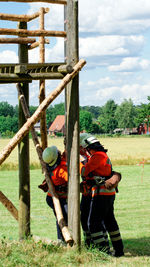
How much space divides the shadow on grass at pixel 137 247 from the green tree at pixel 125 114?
10847cm

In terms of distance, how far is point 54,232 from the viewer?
36.7 ft

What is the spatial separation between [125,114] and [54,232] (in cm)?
10755

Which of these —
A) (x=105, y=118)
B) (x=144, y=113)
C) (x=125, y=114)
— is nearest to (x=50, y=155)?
(x=144, y=113)

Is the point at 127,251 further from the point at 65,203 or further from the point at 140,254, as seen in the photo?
the point at 65,203

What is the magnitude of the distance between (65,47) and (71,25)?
43cm

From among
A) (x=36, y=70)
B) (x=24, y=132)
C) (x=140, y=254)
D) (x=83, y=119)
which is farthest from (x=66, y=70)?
(x=83, y=119)

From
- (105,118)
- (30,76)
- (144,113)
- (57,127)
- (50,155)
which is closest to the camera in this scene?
(30,76)

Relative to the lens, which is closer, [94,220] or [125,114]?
[94,220]

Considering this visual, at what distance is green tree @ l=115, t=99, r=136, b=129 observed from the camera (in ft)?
388

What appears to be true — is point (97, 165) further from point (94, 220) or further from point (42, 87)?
point (42, 87)

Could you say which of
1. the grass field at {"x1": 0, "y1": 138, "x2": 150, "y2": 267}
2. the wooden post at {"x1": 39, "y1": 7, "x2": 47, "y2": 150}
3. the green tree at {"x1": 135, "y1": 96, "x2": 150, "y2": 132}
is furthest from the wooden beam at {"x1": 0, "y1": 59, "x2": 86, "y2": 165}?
the green tree at {"x1": 135, "y1": 96, "x2": 150, "y2": 132}

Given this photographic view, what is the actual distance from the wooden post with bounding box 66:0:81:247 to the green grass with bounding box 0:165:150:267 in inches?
15.7

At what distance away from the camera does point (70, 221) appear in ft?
24.9

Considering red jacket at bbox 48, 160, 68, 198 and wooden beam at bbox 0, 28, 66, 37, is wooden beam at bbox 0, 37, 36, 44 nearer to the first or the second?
wooden beam at bbox 0, 28, 66, 37
